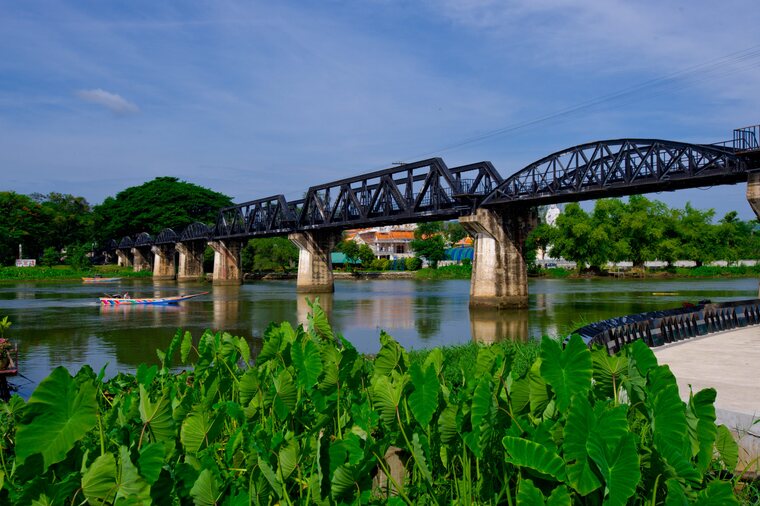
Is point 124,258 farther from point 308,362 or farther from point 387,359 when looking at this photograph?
point 387,359

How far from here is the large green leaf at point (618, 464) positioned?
10.1 ft

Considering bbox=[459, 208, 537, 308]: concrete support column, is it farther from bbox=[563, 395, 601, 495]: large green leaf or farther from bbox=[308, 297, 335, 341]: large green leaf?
bbox=[563, 395, 601, 495]: large green leaf

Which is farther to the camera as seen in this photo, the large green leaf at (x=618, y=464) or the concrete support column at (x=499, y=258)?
the concrete support column at (x=499, y=258)

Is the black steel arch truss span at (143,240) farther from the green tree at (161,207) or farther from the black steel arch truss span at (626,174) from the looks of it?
the black steel arch truss span at (626,174)

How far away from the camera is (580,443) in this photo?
10.7ft

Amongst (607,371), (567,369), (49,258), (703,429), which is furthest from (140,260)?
(703,429)

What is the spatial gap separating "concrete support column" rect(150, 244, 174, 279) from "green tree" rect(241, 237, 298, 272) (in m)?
12.7

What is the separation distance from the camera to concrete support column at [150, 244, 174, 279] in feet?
364

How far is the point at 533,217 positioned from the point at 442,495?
4594cm

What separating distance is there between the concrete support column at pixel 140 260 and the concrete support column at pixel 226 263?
35398mm

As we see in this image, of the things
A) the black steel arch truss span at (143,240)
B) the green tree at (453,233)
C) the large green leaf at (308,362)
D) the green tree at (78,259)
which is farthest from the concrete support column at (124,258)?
the large green leaf at (308,362)

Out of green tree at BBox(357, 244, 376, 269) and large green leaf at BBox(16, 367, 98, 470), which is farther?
green tree at BBox(357, 244, 376, 269)

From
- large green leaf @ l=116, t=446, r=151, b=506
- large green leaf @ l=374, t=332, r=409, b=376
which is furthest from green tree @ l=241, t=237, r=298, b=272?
large green leaf @ l=116, t=446, r=151, b=506

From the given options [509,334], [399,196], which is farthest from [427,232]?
[509,334]
